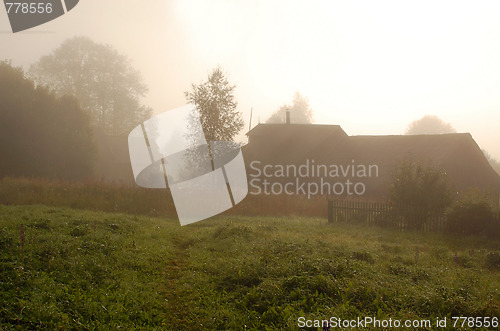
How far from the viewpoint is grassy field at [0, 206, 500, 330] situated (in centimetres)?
546

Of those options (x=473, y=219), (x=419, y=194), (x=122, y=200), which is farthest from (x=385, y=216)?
(x=122, y=200)

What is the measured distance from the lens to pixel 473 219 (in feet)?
42.4

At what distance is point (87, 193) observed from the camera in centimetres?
1842

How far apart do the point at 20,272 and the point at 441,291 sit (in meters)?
8.04

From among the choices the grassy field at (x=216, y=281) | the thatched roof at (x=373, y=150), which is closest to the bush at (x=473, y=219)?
the grassy field at (x=216, y=281)

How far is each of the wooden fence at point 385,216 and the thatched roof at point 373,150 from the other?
1114 cm

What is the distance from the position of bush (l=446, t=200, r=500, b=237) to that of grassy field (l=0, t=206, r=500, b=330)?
2.82 metres

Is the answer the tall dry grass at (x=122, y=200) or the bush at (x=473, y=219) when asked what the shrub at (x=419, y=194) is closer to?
the bush at (x=473, y=219)

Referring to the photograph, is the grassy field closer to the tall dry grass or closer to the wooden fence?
the wooden fence

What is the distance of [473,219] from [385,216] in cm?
341

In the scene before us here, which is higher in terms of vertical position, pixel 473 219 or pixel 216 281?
pixel 216 281

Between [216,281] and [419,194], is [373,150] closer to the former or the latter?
[419,194]

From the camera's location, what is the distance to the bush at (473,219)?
497 inches

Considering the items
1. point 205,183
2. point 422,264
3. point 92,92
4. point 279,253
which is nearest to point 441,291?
point 422,264
